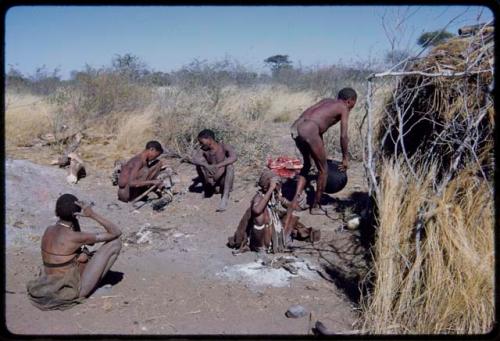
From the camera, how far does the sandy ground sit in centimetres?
479

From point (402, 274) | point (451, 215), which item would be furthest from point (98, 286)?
point (451, 215)

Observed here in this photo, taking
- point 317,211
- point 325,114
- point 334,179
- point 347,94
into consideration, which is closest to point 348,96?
point 347,94

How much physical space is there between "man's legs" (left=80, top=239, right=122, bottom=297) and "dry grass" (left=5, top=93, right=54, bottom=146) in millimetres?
8414

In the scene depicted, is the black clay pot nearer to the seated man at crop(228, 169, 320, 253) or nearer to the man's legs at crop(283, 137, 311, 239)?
the man's legs at crop(283, 137, 311, 239)

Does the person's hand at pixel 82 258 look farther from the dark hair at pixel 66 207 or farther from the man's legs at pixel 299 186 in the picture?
the man's legs at pixel 299 186

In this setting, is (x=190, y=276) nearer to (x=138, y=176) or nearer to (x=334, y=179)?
(x=334, y=179)

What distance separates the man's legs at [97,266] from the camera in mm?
5254

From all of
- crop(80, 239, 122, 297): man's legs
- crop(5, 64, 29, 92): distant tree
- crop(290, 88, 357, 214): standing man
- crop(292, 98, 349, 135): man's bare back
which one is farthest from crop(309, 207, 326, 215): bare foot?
crop(5, 64, 29, 92): distant tree

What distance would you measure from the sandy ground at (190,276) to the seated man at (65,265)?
125 millimetres

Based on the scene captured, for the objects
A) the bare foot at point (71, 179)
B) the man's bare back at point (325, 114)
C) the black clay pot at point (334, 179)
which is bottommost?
the bare foot at point (71, 179)

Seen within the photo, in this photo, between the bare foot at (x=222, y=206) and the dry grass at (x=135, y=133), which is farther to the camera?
the dry grass at (x=135, y=133)

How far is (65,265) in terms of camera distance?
5.13 m

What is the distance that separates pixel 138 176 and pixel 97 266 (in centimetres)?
364

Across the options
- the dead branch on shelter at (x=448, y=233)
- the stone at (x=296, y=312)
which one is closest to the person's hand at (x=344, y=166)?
the dead branch on shelter at (x=448, y=233)
